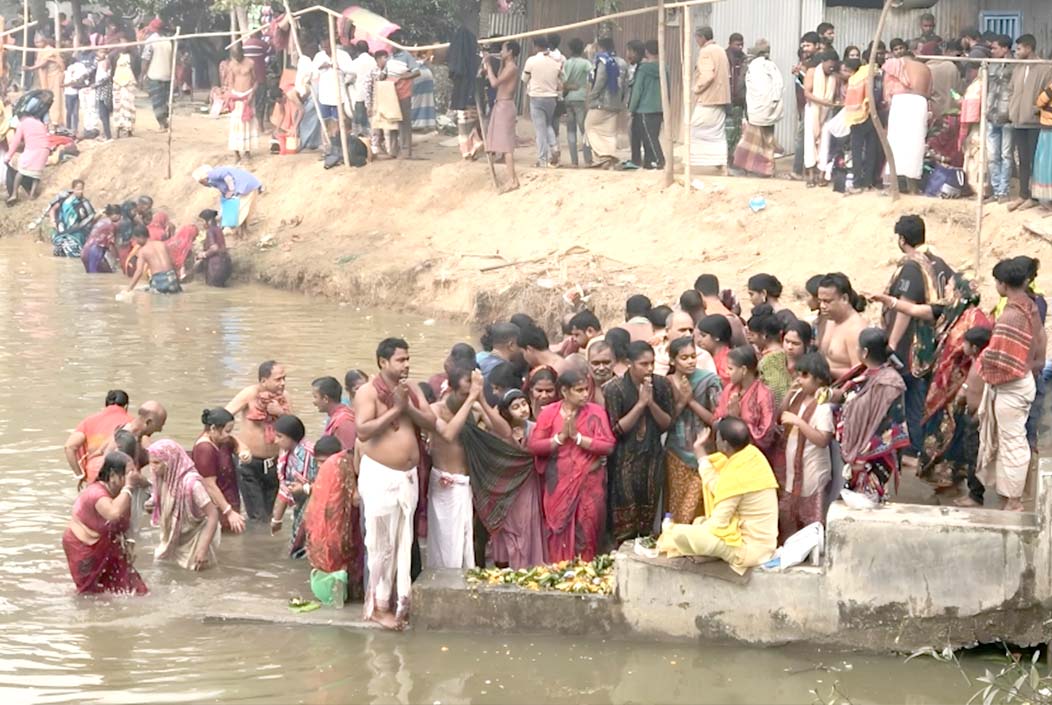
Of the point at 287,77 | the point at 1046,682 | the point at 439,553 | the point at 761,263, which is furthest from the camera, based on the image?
the point at 287,77

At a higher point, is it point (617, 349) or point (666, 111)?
point (666, 111)

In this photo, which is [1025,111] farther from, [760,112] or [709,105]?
[709,105]

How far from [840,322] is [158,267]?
12.0 metres

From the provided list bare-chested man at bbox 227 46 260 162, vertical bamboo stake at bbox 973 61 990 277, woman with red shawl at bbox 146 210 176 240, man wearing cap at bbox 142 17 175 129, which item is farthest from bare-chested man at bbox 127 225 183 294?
vertical bamboo stake at bbox 973 61 990 277

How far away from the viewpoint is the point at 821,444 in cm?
895

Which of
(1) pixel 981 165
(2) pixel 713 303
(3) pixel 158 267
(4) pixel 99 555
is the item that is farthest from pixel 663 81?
(4) pixel 99 555

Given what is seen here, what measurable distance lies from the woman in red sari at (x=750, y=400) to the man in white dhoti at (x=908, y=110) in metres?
7.85

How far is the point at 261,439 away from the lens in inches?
430

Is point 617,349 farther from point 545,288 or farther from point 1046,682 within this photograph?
point 545,288

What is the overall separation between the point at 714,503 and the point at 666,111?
976 centimetres

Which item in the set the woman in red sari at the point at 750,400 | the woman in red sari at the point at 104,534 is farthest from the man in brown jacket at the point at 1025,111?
the woman in red sari at the point at 104,534

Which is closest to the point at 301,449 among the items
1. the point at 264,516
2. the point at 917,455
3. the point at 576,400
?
the point at 264,516

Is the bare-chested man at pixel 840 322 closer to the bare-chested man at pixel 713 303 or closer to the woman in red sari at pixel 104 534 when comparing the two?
the bare-chested man at pixel 713 303

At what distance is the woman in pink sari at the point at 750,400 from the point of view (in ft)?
29.9
